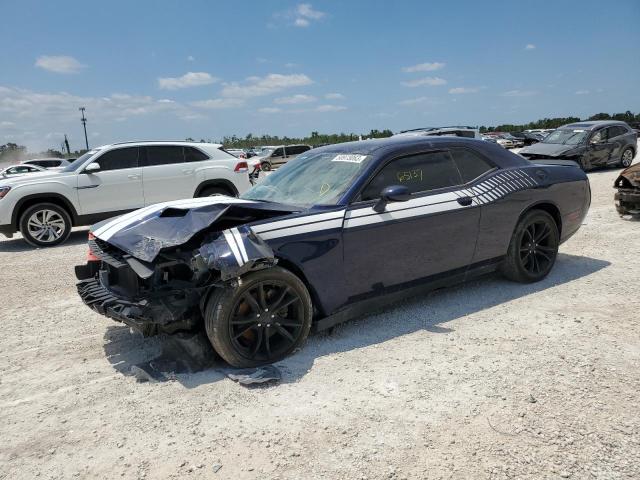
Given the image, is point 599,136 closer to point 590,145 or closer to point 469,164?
point 590,145

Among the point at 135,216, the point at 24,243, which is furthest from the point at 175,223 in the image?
the point at 24,243

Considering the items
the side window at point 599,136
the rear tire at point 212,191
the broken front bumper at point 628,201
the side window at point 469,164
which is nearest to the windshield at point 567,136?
the side window at point 599,136

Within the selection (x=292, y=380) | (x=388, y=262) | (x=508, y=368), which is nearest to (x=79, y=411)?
(x=292, y=380)

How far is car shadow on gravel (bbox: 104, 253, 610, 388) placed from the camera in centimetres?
352

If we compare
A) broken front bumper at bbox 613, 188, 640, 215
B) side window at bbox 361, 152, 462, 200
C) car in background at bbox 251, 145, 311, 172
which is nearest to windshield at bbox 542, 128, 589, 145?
broken front bumper at bbox 613, 188, 640, 215

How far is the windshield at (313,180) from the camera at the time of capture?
4.04m

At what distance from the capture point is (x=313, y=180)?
14.1ft

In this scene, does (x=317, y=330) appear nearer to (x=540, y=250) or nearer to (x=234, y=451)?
(x=234, y=451)

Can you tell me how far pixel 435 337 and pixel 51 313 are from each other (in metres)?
3.77

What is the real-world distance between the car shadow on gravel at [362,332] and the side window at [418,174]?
3.60 feet

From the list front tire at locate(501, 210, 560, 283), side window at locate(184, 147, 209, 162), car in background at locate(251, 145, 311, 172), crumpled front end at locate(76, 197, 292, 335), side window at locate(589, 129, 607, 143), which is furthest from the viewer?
car in background at locate(251, 145, 311, 172)

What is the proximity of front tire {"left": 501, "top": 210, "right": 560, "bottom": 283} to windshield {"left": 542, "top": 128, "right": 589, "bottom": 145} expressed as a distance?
12273mm

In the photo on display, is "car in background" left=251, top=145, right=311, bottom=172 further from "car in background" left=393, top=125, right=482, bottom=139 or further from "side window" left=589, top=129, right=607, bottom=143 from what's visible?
"side window" left=589, top=129, right=607, bottom=143

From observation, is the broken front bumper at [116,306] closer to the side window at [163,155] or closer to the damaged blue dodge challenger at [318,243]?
the damaged blue dodge challenger at [318,243]
